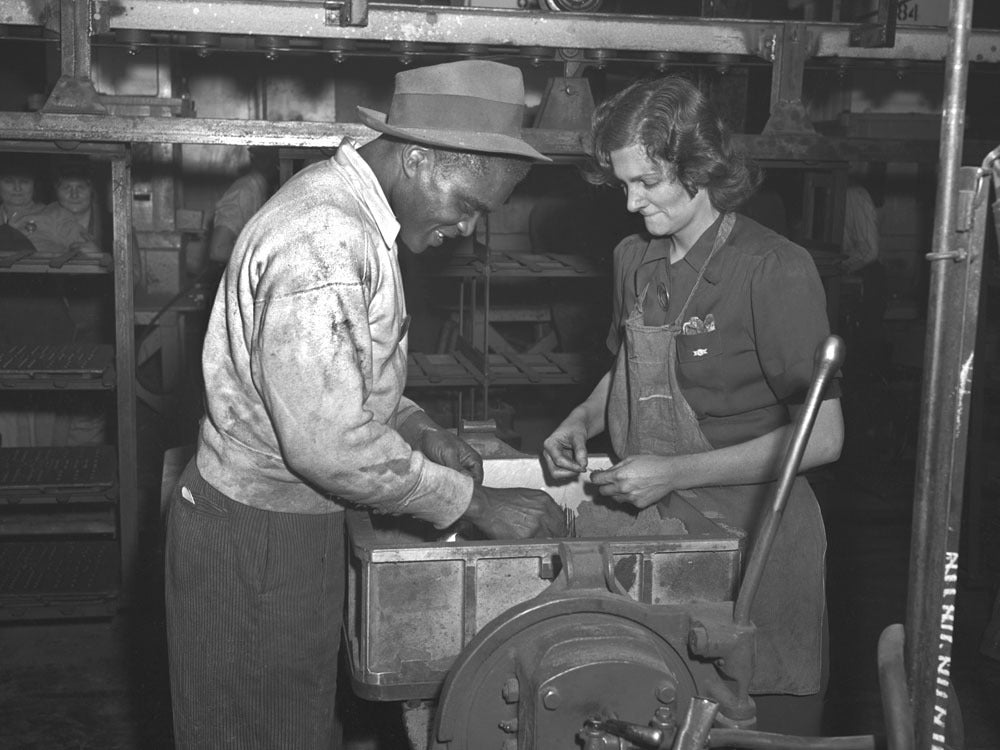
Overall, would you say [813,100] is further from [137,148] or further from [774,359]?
[774,359]

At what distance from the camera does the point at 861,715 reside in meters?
3.88

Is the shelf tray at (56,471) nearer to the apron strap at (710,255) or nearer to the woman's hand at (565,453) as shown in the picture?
the woman's hand at (565,453)

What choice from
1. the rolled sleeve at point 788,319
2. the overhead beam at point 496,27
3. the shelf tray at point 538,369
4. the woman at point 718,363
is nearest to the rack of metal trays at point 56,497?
the overhead beam at point 496,27

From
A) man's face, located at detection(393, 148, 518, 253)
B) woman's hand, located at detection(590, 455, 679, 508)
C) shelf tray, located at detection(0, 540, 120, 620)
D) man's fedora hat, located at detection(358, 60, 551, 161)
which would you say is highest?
man's fedora hat, located at detection(358, 60, 551, 161)

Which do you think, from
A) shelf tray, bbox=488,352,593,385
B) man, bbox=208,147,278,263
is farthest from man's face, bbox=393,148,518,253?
man, bbox=208,147,278,263

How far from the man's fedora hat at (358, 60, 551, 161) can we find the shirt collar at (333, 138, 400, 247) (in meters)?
0.08

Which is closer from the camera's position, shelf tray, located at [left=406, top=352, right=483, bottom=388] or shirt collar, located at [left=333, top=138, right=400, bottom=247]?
shirt collar, located at [left=333, top=138, right=400, bottom=247]

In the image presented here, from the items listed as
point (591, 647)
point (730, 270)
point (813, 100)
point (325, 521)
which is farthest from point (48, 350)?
point (813, 100)

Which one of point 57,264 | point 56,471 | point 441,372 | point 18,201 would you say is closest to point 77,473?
point 56,471

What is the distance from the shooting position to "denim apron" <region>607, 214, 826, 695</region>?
2.14 metres

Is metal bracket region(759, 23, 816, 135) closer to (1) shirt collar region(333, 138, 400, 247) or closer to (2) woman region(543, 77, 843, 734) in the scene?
(2) woman region(543, 77, 843, 734)

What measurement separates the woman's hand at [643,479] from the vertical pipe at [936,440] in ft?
2.89

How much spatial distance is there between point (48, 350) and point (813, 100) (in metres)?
6.22

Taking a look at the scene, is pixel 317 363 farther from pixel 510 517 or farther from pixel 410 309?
pixel 410 309
